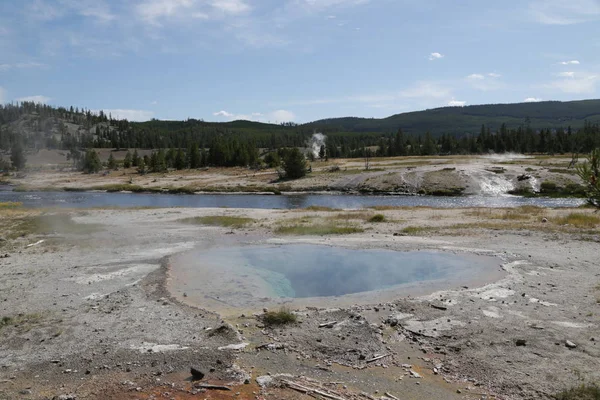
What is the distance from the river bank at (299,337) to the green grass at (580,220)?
8874 millimetres

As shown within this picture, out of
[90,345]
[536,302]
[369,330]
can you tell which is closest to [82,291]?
[90,345]

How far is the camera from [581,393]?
806 cm

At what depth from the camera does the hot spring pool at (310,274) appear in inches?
570

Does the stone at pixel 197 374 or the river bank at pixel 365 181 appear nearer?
the stone at pixel 197 374

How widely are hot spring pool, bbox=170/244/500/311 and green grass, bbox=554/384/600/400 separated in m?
6.27

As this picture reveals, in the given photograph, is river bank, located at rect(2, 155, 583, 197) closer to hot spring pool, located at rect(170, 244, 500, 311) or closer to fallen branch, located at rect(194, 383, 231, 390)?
hot spring pool, located at rect(170, 244, 500, 311)

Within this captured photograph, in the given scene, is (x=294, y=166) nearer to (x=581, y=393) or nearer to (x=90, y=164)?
(x=90, y=164)

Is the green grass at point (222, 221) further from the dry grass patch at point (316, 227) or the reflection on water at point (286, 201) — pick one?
the reflection on water at point (286, 201)

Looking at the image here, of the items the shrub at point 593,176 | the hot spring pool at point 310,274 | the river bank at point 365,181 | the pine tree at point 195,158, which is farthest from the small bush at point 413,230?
the pine tree at point 195,158

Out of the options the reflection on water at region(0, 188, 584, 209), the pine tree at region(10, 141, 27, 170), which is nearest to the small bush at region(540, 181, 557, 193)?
the reflection on water at region(0, 188, 584, 209)

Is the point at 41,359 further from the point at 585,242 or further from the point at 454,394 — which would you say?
the point at 585,242

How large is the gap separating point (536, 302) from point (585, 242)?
11.5 m

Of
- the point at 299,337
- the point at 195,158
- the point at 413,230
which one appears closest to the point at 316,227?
the point at 413,230

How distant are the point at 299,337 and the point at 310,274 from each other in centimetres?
649
